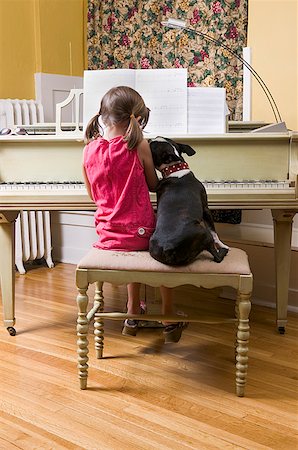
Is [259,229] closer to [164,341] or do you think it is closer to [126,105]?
[164,341]

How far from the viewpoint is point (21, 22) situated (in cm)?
404

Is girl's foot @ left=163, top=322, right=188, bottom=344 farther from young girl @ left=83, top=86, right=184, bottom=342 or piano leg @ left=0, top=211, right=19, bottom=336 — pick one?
piano leg @ left=0, top=211, right=19, bottom=336

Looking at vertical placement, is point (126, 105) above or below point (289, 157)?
above

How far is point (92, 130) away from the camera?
2373 millimetres

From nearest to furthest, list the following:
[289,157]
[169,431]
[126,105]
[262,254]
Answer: [169,431]
[126,105]
[289,157]
[262,254]

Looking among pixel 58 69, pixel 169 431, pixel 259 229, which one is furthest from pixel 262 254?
pixel 58 69

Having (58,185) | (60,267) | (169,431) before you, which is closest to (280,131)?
(58,185)

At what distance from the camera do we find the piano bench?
2.07 meters

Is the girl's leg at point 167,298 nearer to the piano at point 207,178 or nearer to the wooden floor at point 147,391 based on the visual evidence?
the wooden floor at point 147,391

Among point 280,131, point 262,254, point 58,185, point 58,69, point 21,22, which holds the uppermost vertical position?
point 21,22

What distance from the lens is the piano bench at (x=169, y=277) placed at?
2.07 meters

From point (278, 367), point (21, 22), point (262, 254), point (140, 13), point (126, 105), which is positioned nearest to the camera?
point (126, 105)

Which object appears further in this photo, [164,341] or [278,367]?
[164,341]

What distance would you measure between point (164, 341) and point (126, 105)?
111 cm
